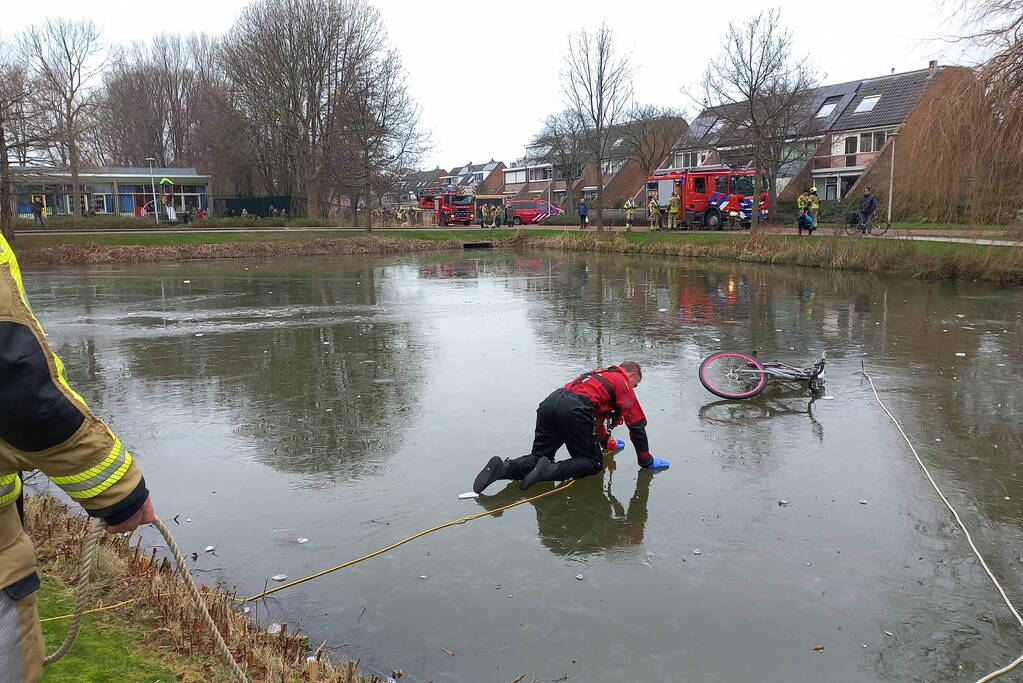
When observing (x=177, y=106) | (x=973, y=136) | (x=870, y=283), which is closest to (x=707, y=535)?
Result: (x=973, y=136)

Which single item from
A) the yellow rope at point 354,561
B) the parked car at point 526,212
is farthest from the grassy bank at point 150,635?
the parked car at point 526,212

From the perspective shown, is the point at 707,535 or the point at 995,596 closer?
the point at 995,596

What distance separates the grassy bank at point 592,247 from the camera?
70.9ft

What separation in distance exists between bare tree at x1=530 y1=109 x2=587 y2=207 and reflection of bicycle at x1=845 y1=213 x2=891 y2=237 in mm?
39240

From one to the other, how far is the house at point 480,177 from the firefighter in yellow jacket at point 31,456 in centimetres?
9187

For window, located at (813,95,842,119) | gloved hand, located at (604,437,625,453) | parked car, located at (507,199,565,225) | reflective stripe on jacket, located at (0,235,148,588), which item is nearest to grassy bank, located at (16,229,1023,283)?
parked car, located at (507,199,565,225)

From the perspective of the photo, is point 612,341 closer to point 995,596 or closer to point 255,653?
point 995,596

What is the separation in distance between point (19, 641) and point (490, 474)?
4593mm

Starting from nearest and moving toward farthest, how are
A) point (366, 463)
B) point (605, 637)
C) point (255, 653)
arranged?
point (255, 653)
point (605, 637)
point (366, 463)

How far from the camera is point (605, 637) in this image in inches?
181

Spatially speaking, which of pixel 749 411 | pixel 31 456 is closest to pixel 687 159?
pixel 749 411

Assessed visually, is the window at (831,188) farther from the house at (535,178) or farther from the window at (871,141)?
the house at (535,178)

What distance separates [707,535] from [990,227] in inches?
487

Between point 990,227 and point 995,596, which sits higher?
point 990,227
